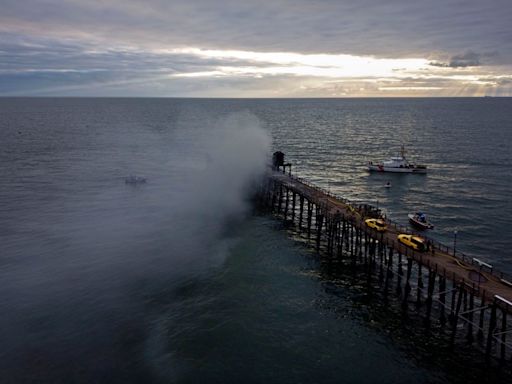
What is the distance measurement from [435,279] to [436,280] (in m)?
1.76

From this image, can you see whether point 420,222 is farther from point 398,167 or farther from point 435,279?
point 398,167

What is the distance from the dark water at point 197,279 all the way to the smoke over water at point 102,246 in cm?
21

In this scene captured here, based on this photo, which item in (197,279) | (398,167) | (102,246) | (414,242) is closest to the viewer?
(414,242)

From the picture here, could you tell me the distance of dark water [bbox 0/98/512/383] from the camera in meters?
39.2

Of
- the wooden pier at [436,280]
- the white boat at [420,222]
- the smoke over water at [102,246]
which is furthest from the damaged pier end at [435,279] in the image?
the smoke over water at [102,246]

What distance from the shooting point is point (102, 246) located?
213ft

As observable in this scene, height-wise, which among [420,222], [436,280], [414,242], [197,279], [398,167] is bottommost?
[197,279]

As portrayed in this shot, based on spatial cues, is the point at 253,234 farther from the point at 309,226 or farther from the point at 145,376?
the point at 145,376

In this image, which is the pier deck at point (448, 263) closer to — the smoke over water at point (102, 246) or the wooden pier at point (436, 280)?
Result: the wooden pier at point (436, 280)

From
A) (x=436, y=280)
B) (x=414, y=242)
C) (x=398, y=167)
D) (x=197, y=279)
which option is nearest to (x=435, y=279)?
(x=436, y=280)

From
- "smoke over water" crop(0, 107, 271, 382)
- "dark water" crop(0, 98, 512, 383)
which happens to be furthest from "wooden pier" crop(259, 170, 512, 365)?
"smoke over water" crop(0, 107, 271, 382)

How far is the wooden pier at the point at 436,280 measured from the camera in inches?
1601

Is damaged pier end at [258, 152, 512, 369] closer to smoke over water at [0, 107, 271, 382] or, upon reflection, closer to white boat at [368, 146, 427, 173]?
smoke over water at [0, 107, 271, 382]

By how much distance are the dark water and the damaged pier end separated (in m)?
4.14
